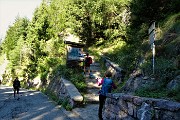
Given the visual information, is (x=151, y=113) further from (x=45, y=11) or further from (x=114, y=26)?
(x=45, y=11)

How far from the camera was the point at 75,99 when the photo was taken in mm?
14352

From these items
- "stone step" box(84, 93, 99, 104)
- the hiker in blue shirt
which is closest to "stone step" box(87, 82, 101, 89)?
"stone step" box(84, 93, 99, 104)

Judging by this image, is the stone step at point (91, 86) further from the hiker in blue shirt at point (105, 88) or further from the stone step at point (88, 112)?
the hiker in blue shirt at point (105, 88)

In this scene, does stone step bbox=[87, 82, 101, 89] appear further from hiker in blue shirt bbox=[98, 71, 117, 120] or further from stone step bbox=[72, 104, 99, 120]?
hiker in blue shirt bbox=[98, 71, 117, 120]

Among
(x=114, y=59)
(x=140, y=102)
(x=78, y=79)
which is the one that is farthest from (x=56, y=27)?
(x=140, y=102)

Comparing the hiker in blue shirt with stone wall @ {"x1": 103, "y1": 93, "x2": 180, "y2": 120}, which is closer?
stone wall @ {"x1": 103, "y1": 93, "x2": 180, "y2": 120}

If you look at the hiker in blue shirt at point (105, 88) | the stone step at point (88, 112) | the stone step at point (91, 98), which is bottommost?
the stone step at point (88, 112)

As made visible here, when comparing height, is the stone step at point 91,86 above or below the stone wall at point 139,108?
above

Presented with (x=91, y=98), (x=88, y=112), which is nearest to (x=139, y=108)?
(x=88, y=112)

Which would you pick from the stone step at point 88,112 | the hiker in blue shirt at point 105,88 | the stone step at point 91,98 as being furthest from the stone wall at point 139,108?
the stone step at point 91,98

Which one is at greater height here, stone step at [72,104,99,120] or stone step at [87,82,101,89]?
stone step at [87,82,101,89]

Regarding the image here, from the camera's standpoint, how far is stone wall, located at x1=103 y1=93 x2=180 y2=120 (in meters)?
6.41

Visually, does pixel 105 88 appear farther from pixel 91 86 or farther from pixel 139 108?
pixel 91 86

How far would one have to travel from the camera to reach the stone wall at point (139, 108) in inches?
252
